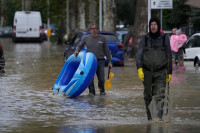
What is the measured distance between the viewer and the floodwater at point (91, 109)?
34.0 ft

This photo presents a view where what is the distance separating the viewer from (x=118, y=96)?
15.3 m

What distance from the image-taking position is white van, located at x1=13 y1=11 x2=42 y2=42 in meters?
58.7

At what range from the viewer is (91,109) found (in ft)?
42.0

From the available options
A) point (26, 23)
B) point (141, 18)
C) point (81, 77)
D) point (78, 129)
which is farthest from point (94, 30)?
point (26, 23)

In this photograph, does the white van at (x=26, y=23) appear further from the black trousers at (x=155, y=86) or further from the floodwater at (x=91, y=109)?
the black trousers at (x=155, y=86)

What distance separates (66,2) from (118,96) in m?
50.9

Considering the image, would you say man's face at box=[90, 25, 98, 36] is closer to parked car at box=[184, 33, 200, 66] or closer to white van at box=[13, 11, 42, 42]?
parked car at box=[184, 33, 200, 66]

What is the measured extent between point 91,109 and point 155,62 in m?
2.37

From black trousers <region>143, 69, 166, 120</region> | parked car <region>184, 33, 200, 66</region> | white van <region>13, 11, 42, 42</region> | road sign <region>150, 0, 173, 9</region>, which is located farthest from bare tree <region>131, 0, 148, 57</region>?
white van <region>13, 11, 42, 42</region>

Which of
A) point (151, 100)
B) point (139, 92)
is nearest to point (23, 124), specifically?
point (151, 100)

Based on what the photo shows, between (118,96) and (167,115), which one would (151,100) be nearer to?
(167,115)

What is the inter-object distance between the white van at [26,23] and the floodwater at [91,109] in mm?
38959

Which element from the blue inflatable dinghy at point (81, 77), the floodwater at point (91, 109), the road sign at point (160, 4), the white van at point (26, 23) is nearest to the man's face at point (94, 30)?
the blue inflatable dinghy at point (81, 77)

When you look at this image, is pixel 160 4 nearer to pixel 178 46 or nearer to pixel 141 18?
pixel 178 46
